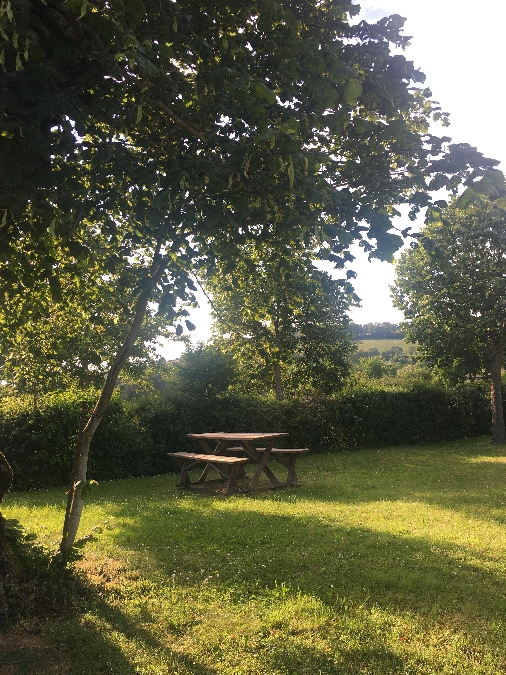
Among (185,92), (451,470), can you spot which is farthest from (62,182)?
(451,470)

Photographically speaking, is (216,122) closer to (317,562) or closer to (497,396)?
(317,562)

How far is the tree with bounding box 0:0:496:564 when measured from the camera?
12.7 ft

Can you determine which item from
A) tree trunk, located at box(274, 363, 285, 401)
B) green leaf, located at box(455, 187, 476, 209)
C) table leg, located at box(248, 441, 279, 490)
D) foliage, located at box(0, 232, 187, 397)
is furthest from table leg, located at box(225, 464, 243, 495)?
tree trunk, located at box(274, 363, 285, 401)

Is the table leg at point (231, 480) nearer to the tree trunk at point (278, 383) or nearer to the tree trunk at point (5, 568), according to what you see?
the tree trunk at point (5, 568)

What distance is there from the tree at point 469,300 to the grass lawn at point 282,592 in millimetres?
12715

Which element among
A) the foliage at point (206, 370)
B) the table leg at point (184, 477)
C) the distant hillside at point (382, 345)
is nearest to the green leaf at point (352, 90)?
the table leg at point (184, 477)

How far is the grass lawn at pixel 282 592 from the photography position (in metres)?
3.54

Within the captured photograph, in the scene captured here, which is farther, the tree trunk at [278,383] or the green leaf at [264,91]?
the tree trunk at [278,383]

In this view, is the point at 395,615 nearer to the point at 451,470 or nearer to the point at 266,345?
the point at 266,345

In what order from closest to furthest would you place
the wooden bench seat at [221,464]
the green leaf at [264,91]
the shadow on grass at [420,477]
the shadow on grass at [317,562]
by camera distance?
the green leaf at [264,91] → the shadow on grass at [317,562] → the shadow on grass at [420,477] → the wooden bench seat at [221,464]

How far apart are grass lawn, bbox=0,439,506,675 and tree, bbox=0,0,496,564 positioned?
1.17 meters

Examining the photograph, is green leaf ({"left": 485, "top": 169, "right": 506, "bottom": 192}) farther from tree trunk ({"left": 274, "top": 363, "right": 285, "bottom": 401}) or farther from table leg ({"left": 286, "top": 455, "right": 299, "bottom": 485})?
tree trunk ({"left": 274, "top": 363, "right": 285, "bottom": 401})

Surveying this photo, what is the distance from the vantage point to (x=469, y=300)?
2067 cm

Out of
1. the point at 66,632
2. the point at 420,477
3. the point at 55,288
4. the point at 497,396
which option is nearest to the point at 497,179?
the point at 55,288
